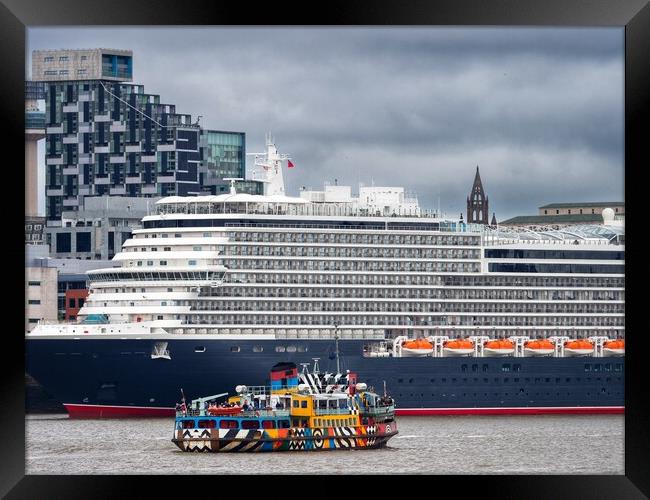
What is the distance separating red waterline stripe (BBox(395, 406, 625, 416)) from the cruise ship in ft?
0.13

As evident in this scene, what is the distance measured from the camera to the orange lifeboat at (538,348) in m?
45.5

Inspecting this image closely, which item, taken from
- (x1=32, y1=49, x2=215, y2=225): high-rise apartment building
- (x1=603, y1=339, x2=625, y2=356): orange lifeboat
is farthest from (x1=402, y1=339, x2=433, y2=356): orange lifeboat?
(x1=32, y1=49, x2=215, y2=225): high-rise apartment building

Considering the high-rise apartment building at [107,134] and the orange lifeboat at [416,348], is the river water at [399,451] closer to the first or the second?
the orange lifeboat at [416,348]

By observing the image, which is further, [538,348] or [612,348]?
[612,348]

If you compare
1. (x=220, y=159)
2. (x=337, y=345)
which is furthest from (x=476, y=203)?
(x=337, y=345)

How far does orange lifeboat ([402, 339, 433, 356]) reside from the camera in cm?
4369

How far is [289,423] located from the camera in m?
34.4

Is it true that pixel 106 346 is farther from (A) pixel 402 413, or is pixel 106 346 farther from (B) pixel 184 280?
(A) pixel 402 413

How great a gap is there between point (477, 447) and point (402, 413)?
22.2ft

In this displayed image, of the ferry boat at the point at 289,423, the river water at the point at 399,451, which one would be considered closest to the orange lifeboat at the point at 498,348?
the river water at the point at 399,451

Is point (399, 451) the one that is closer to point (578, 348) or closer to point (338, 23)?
point (578, 348)

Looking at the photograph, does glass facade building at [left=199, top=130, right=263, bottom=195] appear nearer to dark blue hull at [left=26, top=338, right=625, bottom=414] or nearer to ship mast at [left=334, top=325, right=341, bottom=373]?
ship mast at [left=334, top=325, right=341, bottom=373]

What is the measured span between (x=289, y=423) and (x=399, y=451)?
99.3 inches
